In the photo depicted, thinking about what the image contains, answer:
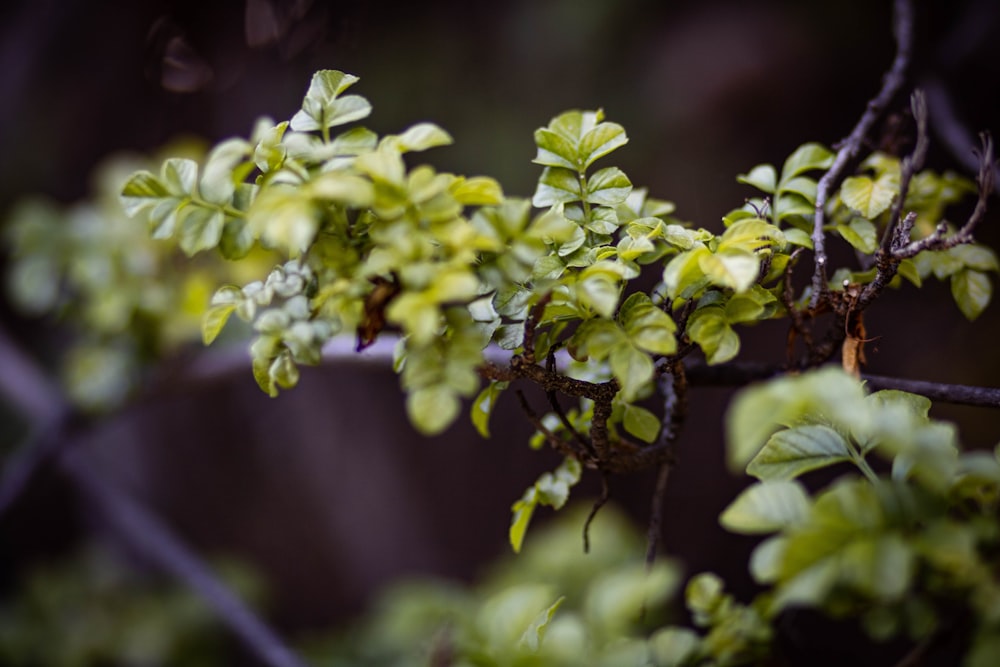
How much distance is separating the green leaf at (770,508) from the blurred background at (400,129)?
1.13 ft

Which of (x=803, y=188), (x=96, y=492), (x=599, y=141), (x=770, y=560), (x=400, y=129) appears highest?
(x=400, y=129)

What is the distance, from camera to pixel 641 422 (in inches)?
25.5

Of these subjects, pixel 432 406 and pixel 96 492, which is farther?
pixel 96 492

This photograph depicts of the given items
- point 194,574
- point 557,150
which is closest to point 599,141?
point 557,150

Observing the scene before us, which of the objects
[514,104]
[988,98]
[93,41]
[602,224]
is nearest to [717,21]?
[514,104]

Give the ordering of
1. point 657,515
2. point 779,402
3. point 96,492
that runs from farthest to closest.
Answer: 1. point 96,492
2. point 657,515
3. point 779,402

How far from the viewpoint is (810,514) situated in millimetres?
409

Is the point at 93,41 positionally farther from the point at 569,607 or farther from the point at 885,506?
the point at 885,506

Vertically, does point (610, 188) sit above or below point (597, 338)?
above

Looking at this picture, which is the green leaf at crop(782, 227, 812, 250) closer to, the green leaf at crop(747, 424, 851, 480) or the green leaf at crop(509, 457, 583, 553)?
the green leaf at crop(747, 424, 851, 480)

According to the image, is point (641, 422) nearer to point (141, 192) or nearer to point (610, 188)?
point (610, 188)

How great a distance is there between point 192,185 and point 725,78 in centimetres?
119

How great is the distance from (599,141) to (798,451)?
304mm

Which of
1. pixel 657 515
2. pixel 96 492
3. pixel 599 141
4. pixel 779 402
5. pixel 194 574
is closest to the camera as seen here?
pixel 779 402
